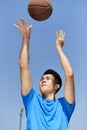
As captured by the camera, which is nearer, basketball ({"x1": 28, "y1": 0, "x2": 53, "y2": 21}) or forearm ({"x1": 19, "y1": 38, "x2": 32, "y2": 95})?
forearm ({"x1": 19, "y1": 38, "x2": 32, "y2": 95})

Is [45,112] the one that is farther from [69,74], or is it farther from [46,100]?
[69,74]

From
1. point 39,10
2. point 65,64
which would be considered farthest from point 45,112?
point 39,10

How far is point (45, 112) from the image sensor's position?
19.7 ft

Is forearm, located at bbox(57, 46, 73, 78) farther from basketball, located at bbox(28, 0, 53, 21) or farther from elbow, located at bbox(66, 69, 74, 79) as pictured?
basketball, located at bbox(28, 0, 53, 21)

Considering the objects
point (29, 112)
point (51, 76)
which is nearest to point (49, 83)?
point (51, 76)

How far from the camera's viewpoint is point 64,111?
6145mm

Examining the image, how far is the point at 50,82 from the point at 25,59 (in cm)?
59

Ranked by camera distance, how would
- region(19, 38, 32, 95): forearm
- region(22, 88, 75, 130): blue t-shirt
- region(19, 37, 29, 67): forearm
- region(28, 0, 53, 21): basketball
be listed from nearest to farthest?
region(22, 88, 75, 130): blue t-shirt < region(19, 38, 32, 95): forearm < region(19, 37, 29, 67): forearm < region(28, 0, 53, 21): basketball

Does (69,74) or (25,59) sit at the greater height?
(25,59)

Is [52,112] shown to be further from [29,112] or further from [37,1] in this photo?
[37,1]

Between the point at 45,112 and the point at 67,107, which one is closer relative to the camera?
the point at 45,112

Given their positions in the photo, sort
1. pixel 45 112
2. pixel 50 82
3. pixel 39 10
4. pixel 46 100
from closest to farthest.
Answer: pixel 45 112 → pixel 46 100 → pixel 50 82 → pixel 39 10

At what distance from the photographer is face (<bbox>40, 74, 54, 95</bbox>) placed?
6.12m

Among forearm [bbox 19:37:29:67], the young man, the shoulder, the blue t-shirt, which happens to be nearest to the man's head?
the young man
